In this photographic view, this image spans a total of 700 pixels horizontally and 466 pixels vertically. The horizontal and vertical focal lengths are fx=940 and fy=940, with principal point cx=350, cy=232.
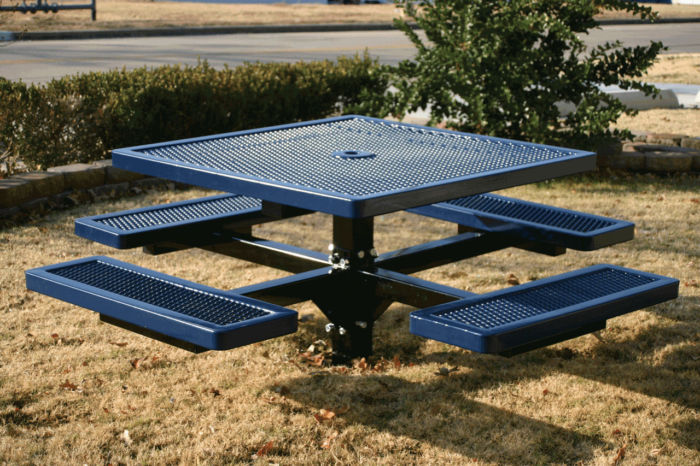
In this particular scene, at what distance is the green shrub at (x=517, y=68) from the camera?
25.3 ft

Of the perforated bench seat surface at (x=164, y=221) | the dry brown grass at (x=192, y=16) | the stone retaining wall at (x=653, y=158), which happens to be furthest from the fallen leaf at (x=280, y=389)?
the dry brown grass at (x=192, y=16)

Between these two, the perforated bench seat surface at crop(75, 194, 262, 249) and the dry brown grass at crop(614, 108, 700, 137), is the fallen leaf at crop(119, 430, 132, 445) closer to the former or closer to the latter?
the perforated bench seat surface at crop(75, 194, 262, 249)

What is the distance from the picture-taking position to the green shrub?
7719mm

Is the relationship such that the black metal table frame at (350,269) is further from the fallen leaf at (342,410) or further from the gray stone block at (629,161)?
the gray stone block at (629,161)

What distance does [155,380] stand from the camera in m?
4.16

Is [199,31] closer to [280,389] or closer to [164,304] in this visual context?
[280,389]

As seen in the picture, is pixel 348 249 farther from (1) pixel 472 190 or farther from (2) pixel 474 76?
(2) pixel 474 76

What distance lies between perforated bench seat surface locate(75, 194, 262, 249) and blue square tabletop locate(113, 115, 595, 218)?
0.42 m

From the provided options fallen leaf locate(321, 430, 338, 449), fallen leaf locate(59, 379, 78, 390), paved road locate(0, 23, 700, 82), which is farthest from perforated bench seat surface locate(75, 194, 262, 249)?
paved road locate(0, 23, 700, 82)

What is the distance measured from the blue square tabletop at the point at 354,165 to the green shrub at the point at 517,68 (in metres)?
3.21

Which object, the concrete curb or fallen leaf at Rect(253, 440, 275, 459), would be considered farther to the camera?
the concrete curb

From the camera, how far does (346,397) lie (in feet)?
13.1

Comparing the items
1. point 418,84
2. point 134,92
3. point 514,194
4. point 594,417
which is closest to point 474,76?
point 418,84

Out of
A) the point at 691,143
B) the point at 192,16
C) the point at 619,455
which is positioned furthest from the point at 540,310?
the point at 192,16
